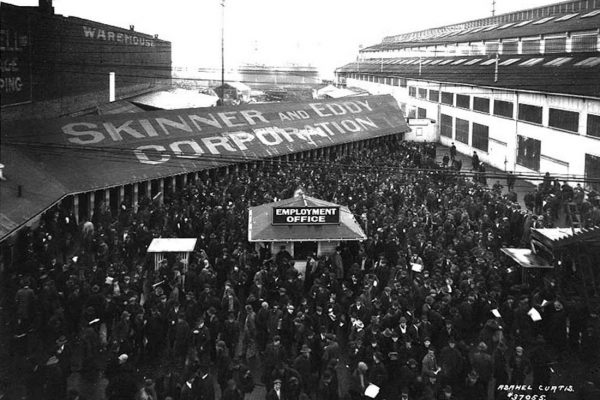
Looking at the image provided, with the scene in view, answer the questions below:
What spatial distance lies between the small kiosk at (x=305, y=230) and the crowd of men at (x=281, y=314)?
1.80 feet

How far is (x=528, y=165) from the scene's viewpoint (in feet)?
118

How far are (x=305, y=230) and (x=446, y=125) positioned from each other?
36.3 m

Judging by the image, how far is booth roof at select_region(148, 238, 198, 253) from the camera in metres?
17.3

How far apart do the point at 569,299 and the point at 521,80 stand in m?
→ 27.9

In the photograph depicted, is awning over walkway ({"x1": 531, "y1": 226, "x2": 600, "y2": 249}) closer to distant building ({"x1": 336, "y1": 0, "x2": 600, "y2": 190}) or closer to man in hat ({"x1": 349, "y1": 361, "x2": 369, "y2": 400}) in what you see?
man in hat ({"x1": 349, "y1": 361, "x2": 369, "y2": 400})

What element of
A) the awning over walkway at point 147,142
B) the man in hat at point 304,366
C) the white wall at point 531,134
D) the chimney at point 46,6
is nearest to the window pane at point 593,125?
the white wall at point 531,134

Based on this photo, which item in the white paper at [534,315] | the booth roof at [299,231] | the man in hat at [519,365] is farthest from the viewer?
the booth roof at [299,231]

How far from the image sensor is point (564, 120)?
32.1 m

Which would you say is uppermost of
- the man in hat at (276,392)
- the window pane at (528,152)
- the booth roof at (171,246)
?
the window pane at (528,152)

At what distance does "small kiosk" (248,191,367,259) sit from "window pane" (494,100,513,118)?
24296mm

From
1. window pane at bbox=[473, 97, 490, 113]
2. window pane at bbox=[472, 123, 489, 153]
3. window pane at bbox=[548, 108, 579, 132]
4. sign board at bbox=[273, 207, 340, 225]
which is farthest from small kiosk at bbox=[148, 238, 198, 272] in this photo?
window pane at bbox=[473, 97, 490, 113]

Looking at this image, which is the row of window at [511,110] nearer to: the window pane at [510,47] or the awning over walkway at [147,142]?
the awning over walkway at [147,142]

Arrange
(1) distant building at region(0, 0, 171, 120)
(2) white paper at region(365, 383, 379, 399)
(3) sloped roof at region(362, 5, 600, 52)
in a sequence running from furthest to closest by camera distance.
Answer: (3) sloped roof at region(362, 5, 600, 52) → (1) distant building at region(0, 0, 171, 120) → (2) white paper at region(365, 383, 379, 399)

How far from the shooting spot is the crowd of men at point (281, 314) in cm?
1135
